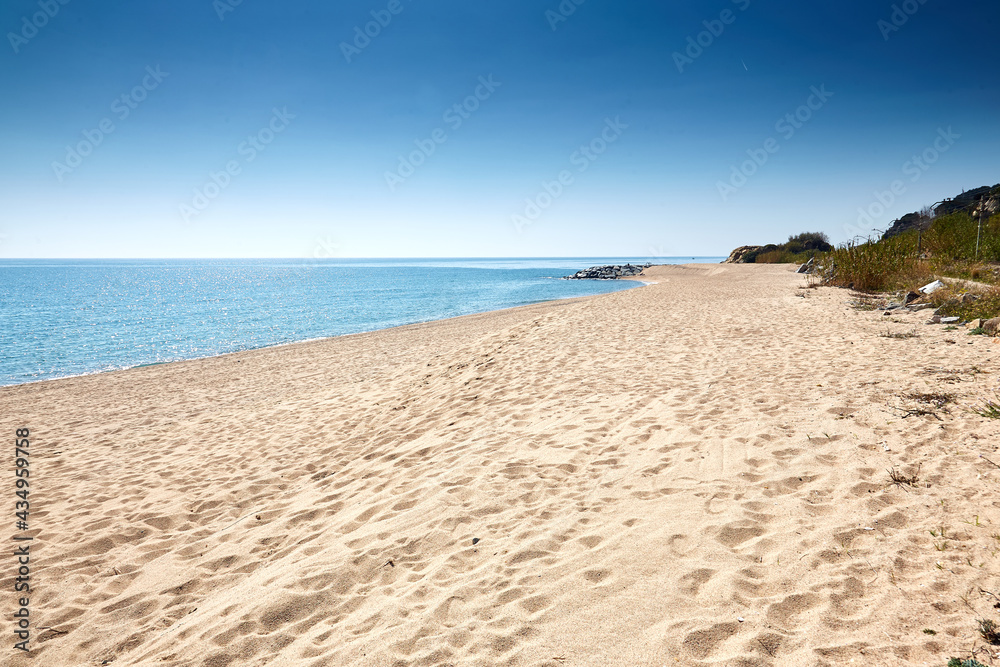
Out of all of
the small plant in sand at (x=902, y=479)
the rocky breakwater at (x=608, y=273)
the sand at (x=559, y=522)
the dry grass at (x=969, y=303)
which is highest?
the rocky breakwater at (x=608, y=273)

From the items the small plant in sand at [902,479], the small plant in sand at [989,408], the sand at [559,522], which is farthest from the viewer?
the small plant in sand at [989,408]

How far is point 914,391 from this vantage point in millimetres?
6121

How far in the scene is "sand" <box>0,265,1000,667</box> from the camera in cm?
288

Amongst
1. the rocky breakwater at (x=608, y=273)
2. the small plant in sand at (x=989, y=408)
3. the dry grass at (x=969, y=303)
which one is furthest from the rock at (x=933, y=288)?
the rocky breakwater at (x=608, y=273)

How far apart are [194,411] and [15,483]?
3818 mm

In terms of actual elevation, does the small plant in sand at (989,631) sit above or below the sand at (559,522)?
above

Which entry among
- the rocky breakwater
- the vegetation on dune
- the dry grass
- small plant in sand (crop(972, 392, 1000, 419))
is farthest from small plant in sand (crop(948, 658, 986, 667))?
the rocky breakwater

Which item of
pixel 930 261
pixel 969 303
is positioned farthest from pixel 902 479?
pixel 930 261

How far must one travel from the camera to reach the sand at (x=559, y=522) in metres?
2.88

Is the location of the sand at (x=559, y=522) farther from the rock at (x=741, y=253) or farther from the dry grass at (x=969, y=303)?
the rock at (x=741, y=253)

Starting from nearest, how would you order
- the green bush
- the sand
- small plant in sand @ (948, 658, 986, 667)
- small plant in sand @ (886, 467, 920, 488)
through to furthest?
small plant in sand @ (948, 658, 986, 667)
the sand
small plant in sand @ (886, 467, 920, 488)
the green bush

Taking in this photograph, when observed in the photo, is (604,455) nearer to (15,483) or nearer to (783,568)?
(783,568)

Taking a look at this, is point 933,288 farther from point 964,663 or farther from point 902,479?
point 964,663

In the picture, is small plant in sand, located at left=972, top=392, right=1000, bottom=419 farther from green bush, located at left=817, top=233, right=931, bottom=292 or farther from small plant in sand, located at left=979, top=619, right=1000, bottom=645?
green bush, located at left=817, top=233, right=931, bottom=292
